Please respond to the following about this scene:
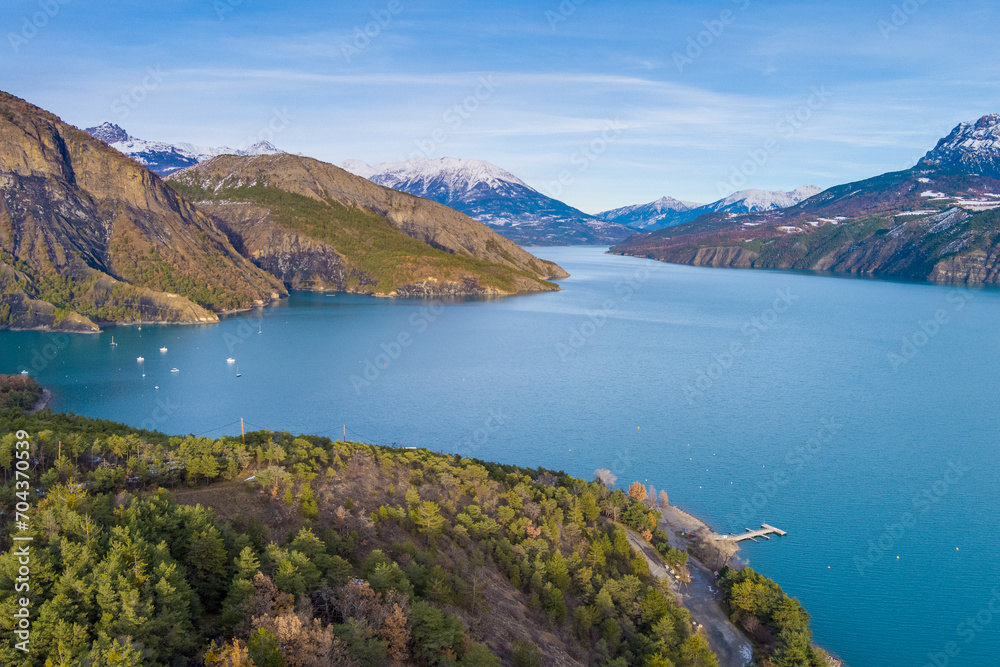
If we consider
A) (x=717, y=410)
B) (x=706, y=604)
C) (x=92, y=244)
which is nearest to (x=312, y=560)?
(x=706, y=604)

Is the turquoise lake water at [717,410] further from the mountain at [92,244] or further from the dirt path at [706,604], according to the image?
the mountain at [92,244]

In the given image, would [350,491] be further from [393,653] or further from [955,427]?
[955,427]

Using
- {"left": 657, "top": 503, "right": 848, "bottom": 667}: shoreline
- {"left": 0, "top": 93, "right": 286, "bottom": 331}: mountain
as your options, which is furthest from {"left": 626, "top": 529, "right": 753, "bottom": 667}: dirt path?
{"left": 0, "top": 93, "right": 286, "bottom": 331}: mountain

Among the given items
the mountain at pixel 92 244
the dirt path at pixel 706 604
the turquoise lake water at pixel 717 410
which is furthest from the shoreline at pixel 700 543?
the mountain at pixel 92 244

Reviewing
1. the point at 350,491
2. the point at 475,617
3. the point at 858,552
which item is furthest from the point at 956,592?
the point at 350,491

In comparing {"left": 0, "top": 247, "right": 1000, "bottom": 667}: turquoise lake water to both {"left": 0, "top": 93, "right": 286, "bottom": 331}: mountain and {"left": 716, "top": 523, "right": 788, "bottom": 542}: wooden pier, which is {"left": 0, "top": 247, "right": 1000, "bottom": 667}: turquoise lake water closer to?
{"left": 716, "top": 523, "right": 788, "bottom": 542}: wooden pier

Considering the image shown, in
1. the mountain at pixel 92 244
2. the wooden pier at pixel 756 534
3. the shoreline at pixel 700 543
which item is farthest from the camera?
the mountain at pixel 92 244
